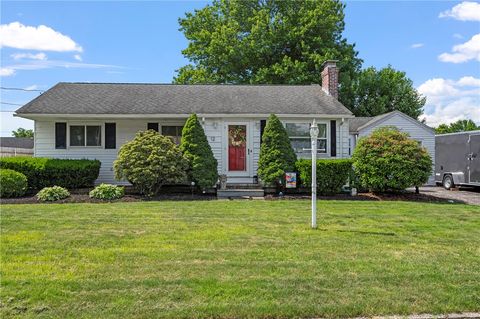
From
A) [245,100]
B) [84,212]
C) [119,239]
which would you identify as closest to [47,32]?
[245,100]

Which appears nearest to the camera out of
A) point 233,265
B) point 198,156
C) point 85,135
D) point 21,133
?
point 233,265

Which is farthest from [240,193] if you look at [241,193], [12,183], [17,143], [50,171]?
[17,143]

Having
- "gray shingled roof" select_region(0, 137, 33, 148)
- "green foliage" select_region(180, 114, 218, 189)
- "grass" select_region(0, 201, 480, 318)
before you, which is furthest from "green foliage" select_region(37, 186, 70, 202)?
"gray shingled roof" select_region(0, 137, 33, 148)

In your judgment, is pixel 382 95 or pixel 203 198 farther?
pixel 382 95

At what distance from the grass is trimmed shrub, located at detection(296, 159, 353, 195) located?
4.34m

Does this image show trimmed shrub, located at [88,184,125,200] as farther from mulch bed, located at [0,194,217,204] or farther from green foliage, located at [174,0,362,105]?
green foliage, located at [174,0,362,105]

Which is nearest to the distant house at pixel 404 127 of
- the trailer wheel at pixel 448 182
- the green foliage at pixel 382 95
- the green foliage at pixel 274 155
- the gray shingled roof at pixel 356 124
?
the gray shingled roof at pixel 356 124

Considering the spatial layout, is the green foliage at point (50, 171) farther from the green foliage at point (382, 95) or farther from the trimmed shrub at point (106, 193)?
the green foliage at point (382, 95)

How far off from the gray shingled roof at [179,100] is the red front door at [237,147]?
79 cm

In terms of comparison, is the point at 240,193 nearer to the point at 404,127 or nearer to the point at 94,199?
the point at 94,199

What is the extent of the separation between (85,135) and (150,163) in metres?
4.60

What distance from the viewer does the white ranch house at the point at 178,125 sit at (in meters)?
15.2

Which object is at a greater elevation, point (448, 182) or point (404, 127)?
point (404, 127)

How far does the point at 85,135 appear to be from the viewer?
1562 cm
